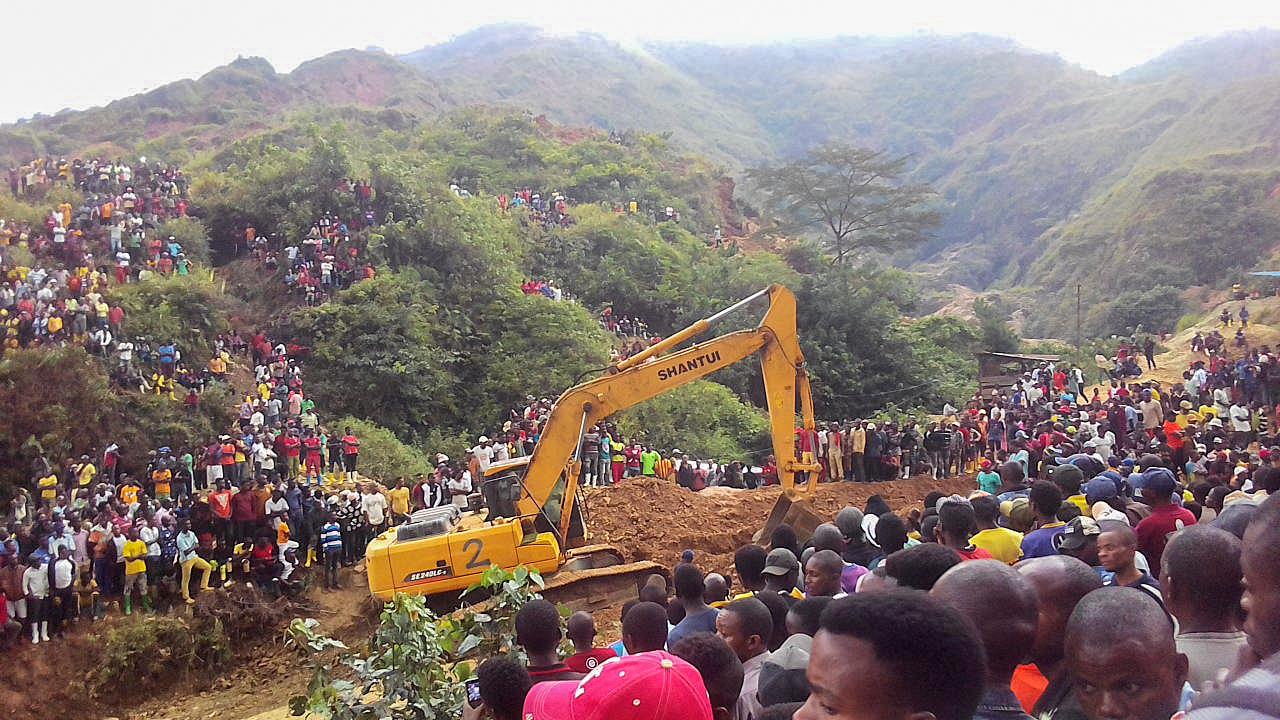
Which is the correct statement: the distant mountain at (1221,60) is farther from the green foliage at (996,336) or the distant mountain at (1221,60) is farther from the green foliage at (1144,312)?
the green foliage at (996,336)

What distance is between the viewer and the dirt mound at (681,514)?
17.2m

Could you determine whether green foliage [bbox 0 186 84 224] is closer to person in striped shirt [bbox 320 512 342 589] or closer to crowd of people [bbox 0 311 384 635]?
crowd of people [bbox 0 311 384 635]

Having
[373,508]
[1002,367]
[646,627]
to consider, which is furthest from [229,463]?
[1002,367]

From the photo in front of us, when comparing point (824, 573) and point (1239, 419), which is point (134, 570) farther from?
point (1239, 419)

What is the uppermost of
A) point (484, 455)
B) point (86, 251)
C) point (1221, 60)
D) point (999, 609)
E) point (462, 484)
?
point (1221, 60)

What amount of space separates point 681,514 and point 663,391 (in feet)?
15.6

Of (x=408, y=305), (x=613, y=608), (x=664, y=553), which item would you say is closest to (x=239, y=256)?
(x=408, y=305)

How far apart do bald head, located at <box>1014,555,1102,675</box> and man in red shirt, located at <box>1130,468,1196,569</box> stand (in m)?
2.89

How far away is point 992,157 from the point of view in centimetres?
10219

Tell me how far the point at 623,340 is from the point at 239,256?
42.9 ft

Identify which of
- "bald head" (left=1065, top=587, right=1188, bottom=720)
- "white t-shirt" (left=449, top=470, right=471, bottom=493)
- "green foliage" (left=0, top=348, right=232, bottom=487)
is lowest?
"white t-shirt" (left=449, top=470, right=471, bottom=493)

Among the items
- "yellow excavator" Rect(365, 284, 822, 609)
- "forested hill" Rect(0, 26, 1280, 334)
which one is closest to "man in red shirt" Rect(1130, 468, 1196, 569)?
"yellow excavator" Rect(365, 284, 822, 609)

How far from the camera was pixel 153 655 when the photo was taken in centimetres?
1475

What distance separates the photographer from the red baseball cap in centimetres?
309
